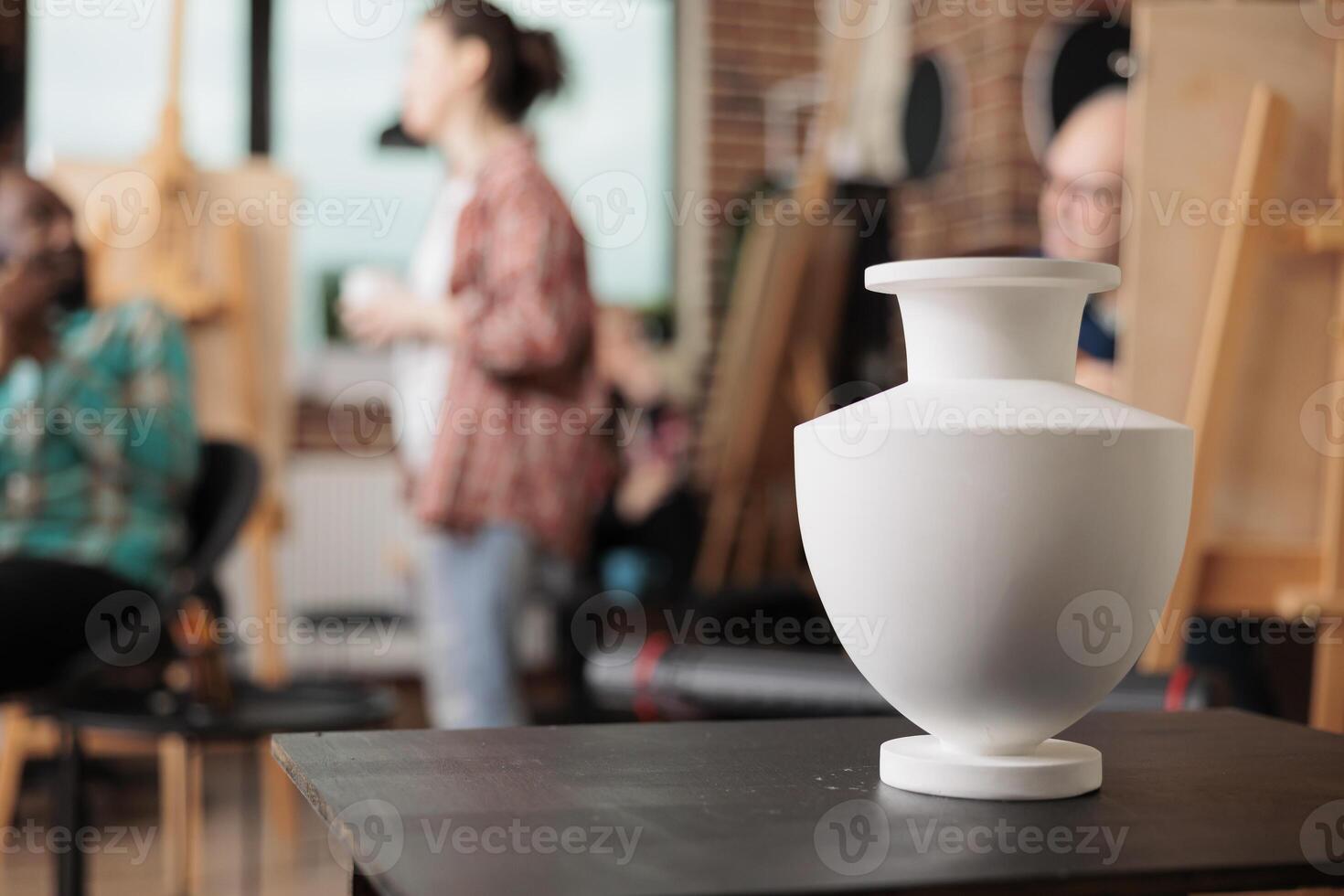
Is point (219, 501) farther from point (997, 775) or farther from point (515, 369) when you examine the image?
point (997, 775)

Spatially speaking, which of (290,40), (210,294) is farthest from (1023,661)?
(290,40)

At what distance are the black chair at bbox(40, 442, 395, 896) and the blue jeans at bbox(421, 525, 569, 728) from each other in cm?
13

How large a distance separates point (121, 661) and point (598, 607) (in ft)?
6.16

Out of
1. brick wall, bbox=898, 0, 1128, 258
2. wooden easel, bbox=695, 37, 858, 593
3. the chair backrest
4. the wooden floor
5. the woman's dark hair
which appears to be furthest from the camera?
wooden easel, bbox=695, 37, 858, 593

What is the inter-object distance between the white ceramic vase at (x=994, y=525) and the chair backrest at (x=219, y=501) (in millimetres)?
1725

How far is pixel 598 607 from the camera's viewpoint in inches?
151

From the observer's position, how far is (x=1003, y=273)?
2.47ft

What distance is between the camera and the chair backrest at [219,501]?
234cm

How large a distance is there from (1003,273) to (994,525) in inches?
5.2

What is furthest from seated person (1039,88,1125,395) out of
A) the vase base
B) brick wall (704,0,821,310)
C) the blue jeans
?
brick wall (704,0,821,310)

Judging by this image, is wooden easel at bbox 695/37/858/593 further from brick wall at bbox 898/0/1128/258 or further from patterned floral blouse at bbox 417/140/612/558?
patterned floral blouse at bbox 417/140/612/558

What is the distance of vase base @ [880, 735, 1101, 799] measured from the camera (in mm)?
750

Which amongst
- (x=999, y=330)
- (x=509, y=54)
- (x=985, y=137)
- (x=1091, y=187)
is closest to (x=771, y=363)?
(x=985, y=137)

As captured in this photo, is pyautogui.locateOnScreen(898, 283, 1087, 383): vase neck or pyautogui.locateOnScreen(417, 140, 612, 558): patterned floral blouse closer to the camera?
pyautogui.locateOnScreen(898, 283, 1087, 383): vase neck
